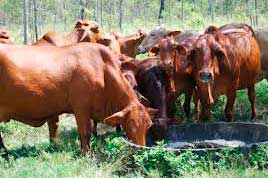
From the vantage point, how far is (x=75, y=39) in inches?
417

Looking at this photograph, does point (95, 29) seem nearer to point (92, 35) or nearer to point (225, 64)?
point (92, 35)

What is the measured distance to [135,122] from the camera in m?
6.91

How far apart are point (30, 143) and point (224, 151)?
3519mm

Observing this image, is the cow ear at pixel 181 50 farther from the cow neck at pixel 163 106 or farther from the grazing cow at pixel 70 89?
the grazing cow at pixel 70 89

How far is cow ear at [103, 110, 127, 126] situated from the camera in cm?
680

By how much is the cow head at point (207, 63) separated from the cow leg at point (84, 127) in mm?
1817

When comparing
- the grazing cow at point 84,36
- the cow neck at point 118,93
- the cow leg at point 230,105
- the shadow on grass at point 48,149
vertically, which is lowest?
the shadow on grass at point 48,149

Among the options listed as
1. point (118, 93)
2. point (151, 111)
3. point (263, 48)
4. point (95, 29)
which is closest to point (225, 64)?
point (151, 111)

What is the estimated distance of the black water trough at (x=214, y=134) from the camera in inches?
295

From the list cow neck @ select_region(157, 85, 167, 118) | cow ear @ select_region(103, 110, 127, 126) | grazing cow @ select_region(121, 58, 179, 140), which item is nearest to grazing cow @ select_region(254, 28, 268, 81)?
grazing cow @ select_region(121, 58, 179, 140)

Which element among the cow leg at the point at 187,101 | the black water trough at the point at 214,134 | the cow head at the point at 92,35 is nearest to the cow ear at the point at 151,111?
the black water trough at the point at 214,134

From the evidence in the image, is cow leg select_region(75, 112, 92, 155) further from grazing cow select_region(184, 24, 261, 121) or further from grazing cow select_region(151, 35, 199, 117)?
grazing cow select_region(184, 24, 261, 121)

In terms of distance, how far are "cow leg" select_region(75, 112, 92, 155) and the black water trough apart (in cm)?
85

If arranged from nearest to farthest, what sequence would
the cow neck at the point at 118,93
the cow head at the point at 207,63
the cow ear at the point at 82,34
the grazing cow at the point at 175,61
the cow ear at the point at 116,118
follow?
the cow ear at the point at 116,118
the cow neck at the point at 118,93
the cow head at the point at 207,63
the grazing cow at the point at 175,61
the cow ear at the point at 82,34
